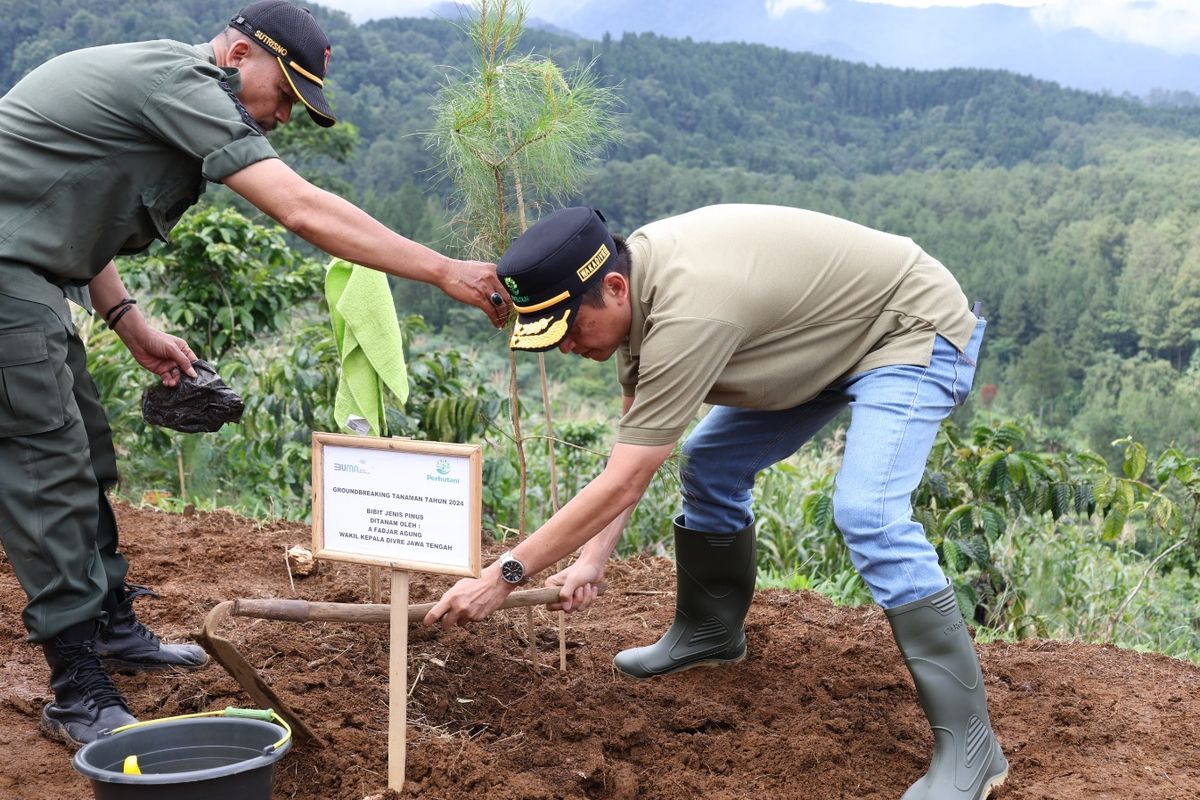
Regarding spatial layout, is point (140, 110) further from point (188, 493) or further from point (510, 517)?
point (188, 493)

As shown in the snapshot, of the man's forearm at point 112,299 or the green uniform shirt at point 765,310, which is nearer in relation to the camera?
the green uniform shirt at point 765,310

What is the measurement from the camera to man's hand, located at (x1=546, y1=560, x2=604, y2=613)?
2.80 m

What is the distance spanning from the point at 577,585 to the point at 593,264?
2.79ft

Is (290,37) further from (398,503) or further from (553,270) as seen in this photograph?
(398,503)

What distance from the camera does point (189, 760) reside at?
2256 mm

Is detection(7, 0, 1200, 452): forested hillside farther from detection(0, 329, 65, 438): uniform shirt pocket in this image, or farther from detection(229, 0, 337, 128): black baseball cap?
detection(0, 329, 65, 438): uniform shirt pocket

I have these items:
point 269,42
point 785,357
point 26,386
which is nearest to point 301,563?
point 26,386

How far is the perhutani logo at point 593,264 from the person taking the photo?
2.41 meters

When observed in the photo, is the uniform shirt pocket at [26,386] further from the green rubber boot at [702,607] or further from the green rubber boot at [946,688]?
the green rubber boot at [946,688]

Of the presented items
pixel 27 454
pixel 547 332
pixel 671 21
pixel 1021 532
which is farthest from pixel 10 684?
pixel 671 21

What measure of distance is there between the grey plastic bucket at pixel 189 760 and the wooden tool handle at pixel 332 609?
0.82ft

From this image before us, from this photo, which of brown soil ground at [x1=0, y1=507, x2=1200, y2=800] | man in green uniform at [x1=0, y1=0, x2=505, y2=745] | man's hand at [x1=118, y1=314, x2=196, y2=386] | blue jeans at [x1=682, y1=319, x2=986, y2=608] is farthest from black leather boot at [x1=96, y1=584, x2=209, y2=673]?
blue jeans at [x1=682, y1=319, x2=986, y2=608]

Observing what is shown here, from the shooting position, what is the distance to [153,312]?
610 centimetres

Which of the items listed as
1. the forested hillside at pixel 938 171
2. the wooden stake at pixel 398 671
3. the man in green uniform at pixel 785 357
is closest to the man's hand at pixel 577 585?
the man in green uniform at pixel 785 357
